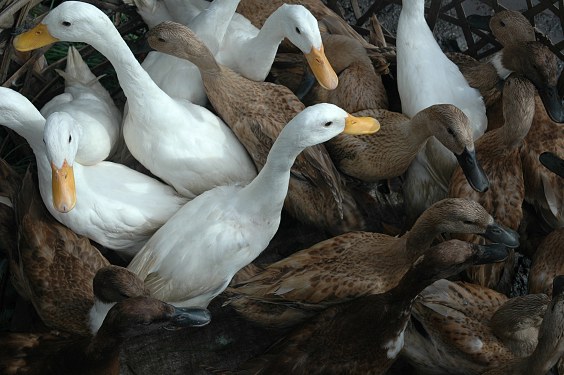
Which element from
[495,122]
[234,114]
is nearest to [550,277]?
[495,122]

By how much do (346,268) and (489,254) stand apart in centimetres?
47

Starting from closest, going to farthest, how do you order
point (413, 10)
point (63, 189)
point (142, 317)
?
point (142, 317), point (63, 189), point (413, 10)

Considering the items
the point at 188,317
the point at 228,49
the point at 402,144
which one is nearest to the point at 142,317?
the point at 188,317

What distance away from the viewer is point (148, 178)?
2.82 metres

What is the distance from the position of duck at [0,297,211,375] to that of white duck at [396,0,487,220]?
1.08 meters

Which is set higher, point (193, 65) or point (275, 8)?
point (275, 8)

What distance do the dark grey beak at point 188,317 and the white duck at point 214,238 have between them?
0.81 feet

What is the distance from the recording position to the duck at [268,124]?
9.16ft

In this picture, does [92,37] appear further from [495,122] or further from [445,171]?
[495,122]

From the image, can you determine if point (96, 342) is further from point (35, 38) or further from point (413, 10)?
point (413, 10)

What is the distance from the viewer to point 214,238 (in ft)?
8.43

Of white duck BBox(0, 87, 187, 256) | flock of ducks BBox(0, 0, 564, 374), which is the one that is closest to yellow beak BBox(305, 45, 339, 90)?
flock of ducks BBox(0, 0, 564, 374)

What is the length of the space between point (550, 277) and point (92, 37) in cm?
178

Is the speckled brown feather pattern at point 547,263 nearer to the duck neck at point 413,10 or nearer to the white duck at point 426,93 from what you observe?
the white duck at point 426,93
